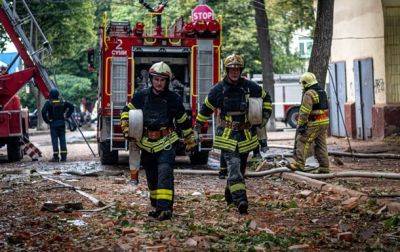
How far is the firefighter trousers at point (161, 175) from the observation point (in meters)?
7.92

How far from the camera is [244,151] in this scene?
333 inches

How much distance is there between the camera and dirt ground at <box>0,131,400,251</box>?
21.5ft

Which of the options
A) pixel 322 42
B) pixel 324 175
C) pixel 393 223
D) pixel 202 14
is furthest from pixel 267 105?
pixel 322 42

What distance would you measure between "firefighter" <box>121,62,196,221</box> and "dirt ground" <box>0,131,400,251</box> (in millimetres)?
468

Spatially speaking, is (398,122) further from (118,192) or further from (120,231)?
(120,231)

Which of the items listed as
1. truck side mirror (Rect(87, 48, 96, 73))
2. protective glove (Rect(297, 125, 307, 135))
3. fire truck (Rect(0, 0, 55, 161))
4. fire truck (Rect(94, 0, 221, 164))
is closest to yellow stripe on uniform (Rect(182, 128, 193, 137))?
protective glove (Rect(297, 125, 307, 135))

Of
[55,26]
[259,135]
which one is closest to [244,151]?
[259,135]

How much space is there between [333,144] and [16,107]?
8.99m

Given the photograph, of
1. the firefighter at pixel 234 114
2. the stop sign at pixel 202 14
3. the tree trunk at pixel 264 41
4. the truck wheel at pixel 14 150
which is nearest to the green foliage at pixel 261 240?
the firefighter at pixel 234 114

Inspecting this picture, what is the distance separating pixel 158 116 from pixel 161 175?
70 cm

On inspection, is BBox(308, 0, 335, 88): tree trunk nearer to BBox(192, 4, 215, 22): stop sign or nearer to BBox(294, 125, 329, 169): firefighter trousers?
BBox(192, 4, 215, 22): stop sign

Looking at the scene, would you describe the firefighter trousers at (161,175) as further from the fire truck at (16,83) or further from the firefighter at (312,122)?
the fire truck at (16,83)

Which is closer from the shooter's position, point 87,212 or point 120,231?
point 120,231

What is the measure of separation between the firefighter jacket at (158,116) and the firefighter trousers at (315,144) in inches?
156
